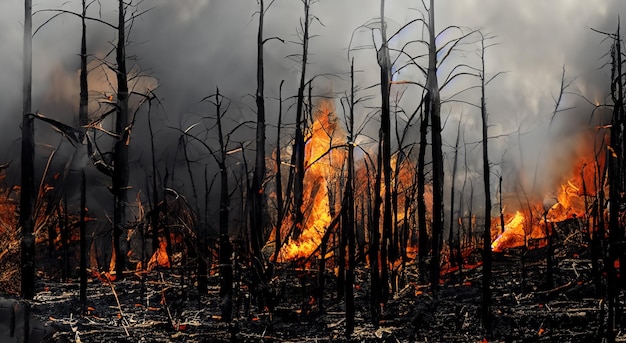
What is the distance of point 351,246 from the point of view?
40.6ft

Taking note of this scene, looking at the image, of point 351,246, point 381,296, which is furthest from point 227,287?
point 381,296

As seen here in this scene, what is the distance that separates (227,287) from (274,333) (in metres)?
1.63

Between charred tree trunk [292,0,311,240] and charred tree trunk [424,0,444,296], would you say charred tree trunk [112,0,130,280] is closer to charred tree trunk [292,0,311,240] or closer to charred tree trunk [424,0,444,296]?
charred tree trunk [292,0,311,240]

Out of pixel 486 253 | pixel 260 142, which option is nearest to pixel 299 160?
pixel 260 142

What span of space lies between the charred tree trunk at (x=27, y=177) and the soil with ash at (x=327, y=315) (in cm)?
89

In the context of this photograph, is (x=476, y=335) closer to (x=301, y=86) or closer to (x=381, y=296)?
(x=381, y=296)

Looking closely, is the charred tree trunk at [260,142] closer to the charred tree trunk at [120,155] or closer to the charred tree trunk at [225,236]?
the charred tree trunk at [225,236]

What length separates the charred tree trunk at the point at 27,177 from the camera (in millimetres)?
15719

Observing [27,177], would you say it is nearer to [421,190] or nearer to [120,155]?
[120,155]

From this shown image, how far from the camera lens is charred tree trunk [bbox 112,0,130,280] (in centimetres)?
1962

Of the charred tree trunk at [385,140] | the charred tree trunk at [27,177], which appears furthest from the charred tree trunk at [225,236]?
the charred tree trunk at [27,177]

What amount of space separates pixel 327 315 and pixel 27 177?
10347 mm

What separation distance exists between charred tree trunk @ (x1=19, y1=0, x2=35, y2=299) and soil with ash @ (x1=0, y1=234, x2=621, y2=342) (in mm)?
894

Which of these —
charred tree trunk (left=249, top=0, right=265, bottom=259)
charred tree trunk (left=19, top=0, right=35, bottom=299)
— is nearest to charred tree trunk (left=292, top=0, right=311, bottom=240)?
charred tree trunk (left=249, top=0, right=265, bottom=259)
